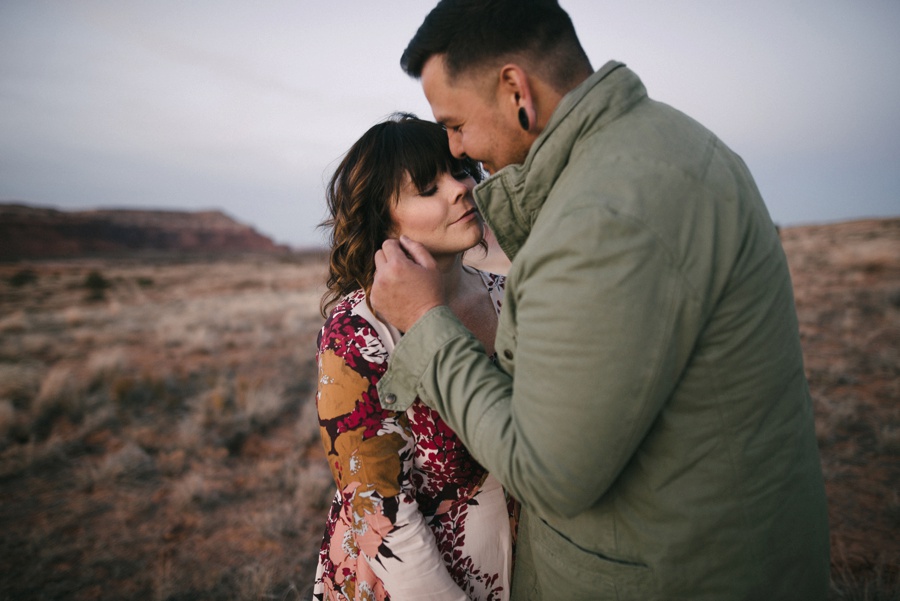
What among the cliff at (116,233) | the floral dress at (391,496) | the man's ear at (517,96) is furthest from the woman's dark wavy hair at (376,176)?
the cliff at (116,233)

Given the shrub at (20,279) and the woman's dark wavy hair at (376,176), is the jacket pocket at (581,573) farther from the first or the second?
the shrub at (20,279)

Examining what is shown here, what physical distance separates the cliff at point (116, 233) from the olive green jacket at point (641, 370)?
212 feet

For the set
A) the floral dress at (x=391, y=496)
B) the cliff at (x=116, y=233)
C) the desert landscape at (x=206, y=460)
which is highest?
the cliff at (x=116, y=233)

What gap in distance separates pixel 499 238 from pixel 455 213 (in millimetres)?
738

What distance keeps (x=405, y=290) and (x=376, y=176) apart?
0.88 metres

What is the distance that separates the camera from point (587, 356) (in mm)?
897

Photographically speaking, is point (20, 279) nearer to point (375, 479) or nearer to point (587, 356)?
point (375, 479)

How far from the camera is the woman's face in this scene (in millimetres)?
2066

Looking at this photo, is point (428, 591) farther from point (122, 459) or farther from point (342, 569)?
point (122, 459)

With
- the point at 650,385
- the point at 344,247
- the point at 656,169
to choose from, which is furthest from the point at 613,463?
the point at 344,247

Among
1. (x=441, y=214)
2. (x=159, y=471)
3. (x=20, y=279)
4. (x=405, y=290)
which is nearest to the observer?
(x=405, y=290)

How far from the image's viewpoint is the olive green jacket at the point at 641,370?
911 millimetres

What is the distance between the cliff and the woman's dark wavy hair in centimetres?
6350

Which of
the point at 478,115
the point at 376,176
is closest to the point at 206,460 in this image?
the point at 376,176
